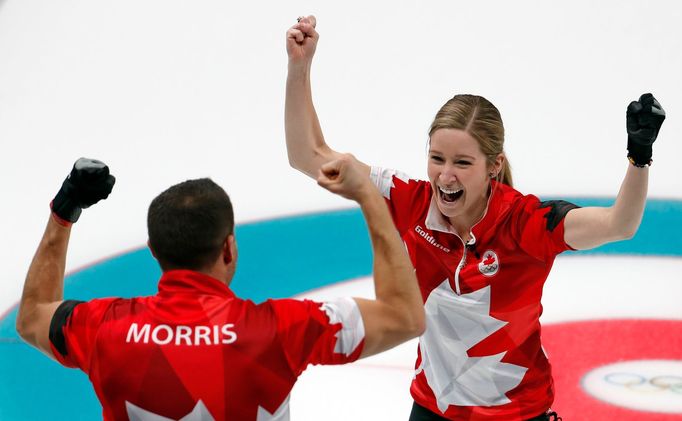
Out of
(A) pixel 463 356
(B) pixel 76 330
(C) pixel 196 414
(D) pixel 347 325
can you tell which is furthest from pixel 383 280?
(A) pixel 463 356

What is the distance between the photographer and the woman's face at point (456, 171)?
9.52 ft

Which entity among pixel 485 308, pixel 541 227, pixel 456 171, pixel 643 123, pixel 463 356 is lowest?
pixel 463 356

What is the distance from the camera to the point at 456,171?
2.90 m

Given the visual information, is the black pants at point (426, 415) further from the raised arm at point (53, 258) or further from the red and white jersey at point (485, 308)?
the raised arm at point (53, 258)

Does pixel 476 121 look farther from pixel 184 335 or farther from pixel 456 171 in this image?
pixel 184 335

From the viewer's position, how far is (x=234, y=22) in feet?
28.3

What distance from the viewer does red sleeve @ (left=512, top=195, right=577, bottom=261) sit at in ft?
8.95

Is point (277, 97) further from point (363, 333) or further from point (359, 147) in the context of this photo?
point (363, 333)

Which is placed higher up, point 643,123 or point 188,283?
point 643,123

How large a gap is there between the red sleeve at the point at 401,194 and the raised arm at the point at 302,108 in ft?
0.18

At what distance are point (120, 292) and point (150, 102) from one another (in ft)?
9.23

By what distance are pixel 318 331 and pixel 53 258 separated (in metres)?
0.61

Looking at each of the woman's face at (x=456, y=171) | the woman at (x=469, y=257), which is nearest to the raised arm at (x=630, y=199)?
the woman at (x=469, y=257)

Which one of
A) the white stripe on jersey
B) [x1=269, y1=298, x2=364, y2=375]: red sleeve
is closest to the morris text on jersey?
[x1=269, y1=298, x2=364, y2=375]: red sleeve
